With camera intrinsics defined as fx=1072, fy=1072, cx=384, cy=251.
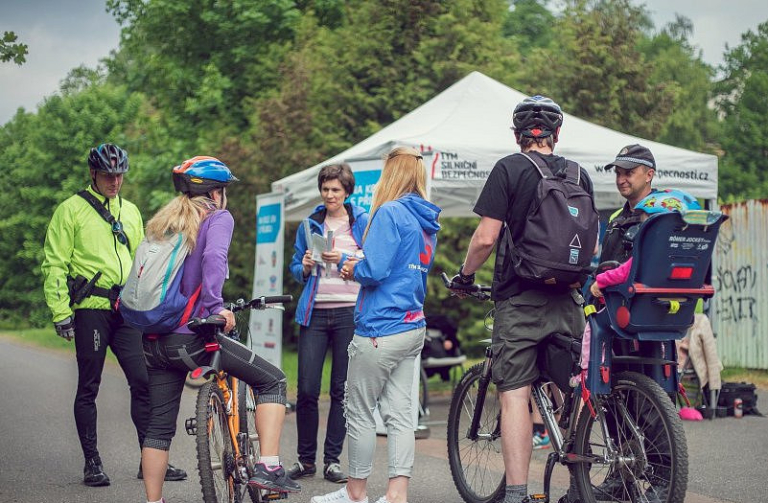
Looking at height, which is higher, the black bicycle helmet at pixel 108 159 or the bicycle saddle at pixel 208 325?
the black bicycle helmet at pixel 108 159

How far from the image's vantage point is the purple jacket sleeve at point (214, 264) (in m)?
5.21

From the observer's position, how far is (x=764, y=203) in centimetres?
1395

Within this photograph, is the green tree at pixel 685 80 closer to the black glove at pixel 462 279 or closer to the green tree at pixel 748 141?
the green tree at pixel 748 141

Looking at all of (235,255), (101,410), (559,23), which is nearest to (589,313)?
(101,410)

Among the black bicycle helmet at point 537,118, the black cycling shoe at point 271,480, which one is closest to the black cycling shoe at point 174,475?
the black cycling shoe at point 271,480

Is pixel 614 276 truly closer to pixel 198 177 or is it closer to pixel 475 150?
pixel 198 177

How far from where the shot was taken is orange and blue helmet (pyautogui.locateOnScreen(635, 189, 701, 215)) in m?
5.45

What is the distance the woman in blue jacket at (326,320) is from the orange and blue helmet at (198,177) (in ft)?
5.27

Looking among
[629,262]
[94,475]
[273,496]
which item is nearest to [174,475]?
[94,475]

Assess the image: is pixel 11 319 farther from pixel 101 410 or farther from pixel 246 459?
pixel 246 459

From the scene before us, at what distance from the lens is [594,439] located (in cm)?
511

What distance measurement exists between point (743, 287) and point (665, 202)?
9239 millimetres

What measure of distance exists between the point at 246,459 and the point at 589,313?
186 cm

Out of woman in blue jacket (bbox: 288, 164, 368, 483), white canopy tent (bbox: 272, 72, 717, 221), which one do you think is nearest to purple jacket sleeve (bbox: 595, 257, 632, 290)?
woman in blue jacket (bbox: 288, 164, 368, 483)
